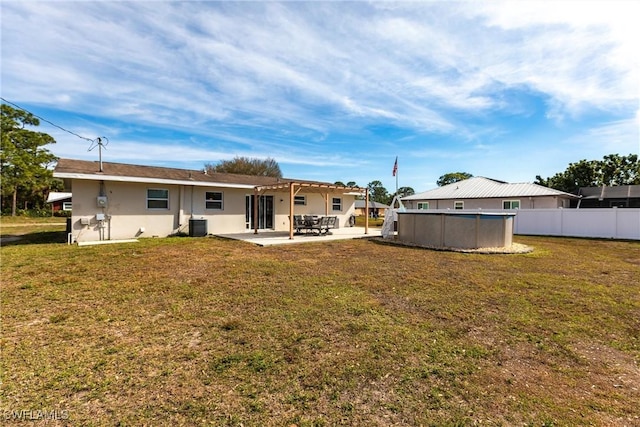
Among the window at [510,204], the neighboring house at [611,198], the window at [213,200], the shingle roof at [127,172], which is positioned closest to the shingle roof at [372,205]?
the neighboring house at [611,198]

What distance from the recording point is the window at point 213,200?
46.5 feet

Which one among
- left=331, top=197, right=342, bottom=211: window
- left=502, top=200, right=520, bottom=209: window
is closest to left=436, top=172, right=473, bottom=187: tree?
left=502, top=200, right=520, bottom=209: window

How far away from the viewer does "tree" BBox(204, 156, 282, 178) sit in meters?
37.8

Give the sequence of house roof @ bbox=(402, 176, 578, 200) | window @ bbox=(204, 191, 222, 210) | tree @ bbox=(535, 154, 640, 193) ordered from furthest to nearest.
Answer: tree @ bbox=(535, 154, 640, 193) → house roof @ bbox=(402, 176, 578, 200) → window @ bbox=(204, 191, 222, 210)

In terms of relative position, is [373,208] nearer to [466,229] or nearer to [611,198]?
[611,198]

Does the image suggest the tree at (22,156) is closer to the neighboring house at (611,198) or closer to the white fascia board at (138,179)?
the white fascia board at (138,179)

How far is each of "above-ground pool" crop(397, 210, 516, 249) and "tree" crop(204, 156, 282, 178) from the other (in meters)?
29.3

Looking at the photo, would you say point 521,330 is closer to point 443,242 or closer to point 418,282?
point 418,282

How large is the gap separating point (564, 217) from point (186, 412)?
802 inches

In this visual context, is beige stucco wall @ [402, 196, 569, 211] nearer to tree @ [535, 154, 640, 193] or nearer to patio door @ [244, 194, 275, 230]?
patio door @ [244, 194, 275, 230]

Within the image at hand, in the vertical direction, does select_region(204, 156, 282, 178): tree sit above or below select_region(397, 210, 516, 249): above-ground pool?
above

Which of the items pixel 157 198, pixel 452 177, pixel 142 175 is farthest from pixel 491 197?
pixel 452 177

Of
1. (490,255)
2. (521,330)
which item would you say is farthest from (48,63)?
(490,255)

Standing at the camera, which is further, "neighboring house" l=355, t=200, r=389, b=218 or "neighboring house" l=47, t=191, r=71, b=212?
"neighboring house" l=355, t=200, r=389, b=218
